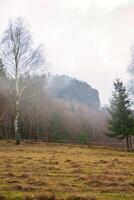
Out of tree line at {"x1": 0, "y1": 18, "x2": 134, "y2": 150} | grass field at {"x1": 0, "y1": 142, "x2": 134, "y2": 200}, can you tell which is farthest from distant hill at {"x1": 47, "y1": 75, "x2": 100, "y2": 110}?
grass field at {"x1": 0, "y1": 142, "x2": 134, "y2": 200}

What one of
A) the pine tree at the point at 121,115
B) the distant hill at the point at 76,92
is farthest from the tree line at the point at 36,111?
the distant hill at the point at 76,92

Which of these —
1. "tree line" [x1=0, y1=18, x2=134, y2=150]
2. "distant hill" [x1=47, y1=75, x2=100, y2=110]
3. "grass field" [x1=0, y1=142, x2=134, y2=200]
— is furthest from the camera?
"distant hill" [x1=47, y1=75, x2=100, y2=110]

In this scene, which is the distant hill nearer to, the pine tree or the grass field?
the pine tree

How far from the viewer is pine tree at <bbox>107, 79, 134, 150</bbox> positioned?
53469mm

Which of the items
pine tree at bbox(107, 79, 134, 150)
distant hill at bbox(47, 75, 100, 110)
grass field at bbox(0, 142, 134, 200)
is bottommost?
grass field at bbox(0, 142, 134, 200)

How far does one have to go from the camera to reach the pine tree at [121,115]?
175ft

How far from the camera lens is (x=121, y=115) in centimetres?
5406

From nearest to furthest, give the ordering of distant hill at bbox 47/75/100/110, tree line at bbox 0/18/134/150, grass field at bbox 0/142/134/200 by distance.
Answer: grass field at bbox 0/142/134/200, tree line at bbox 0/18/134/150, distant hill at bbox 47/75/100/110

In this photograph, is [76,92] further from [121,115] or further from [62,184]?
[62,184]

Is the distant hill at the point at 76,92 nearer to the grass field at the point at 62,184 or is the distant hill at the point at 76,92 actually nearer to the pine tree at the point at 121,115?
the pine tree at the point at 121,115

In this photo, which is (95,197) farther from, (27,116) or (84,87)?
(84,87)

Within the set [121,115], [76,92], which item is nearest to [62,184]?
[121,115]

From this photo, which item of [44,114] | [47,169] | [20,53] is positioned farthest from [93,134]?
[47,169]

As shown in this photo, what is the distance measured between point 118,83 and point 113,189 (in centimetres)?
4217
